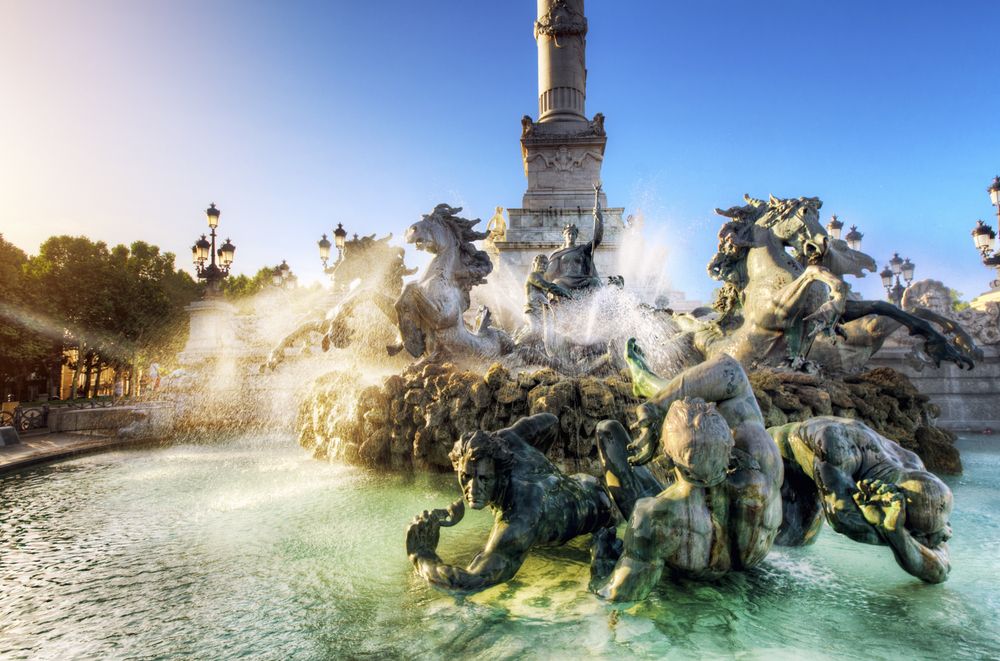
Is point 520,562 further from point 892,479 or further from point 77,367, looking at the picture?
point 77,367

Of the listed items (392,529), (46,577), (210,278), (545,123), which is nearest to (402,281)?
(392,529)

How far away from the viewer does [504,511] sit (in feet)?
9.52

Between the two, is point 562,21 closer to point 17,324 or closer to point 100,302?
point 100,302

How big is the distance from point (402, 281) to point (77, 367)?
25027 millimetres

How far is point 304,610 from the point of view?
2758 mm

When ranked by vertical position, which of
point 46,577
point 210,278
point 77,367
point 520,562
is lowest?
point 46,577

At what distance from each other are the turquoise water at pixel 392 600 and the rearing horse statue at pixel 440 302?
318 centimetres

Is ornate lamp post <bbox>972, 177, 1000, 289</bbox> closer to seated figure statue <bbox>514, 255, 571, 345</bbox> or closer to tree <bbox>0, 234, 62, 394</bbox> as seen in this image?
seated figure statue <bbox>514, 255, 571, 345</bbox>

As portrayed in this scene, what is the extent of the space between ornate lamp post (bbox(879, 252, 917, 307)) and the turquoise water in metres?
15.0

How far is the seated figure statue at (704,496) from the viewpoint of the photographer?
7.74 feet

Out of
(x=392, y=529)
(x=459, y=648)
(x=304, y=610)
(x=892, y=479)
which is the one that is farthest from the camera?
(x=392, y=529)

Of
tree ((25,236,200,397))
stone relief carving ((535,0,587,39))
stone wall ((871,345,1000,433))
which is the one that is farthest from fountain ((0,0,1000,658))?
tree ((25,236,200,397))

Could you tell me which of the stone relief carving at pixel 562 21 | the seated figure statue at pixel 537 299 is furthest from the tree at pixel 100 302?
the seated figure statue at pixel 537 299

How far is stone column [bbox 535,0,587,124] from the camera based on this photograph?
79.4ft
